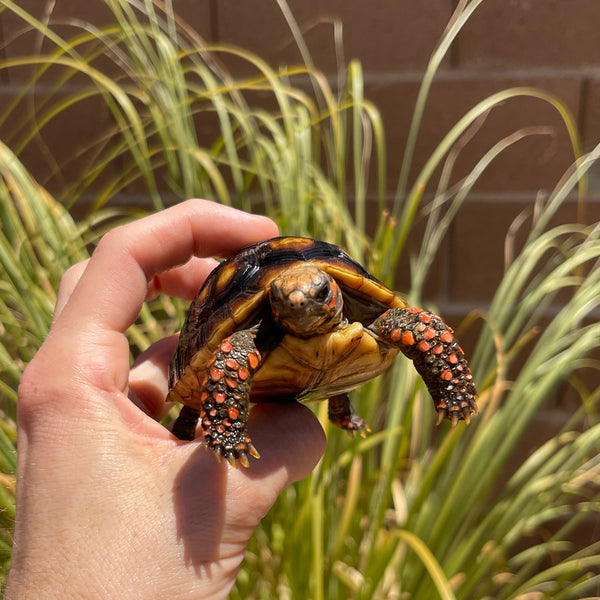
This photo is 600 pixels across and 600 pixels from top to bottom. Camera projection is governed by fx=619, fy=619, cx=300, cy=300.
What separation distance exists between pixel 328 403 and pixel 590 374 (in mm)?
884

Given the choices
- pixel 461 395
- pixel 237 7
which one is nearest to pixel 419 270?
pixel 461 395

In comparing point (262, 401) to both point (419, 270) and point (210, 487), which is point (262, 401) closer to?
point (210, 487)

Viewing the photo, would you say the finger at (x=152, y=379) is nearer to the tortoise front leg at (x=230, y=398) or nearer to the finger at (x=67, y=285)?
the finger at (x=67, y=285)

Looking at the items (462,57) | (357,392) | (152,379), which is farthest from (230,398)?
(462,57)

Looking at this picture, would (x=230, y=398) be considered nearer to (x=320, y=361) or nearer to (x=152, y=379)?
(x=320, y=361)

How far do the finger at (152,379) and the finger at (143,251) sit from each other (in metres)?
0.17

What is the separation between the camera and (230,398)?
1.94ft

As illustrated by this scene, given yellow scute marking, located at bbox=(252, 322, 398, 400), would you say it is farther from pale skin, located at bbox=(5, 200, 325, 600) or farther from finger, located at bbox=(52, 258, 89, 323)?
finger, located at bbox=(52, 258, 89, 323)

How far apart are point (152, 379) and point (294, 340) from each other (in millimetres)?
345

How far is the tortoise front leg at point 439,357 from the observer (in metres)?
0.65

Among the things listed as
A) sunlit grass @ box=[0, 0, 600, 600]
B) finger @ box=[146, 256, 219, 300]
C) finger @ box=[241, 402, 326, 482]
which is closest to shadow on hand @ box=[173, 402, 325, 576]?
finger @ box=[241, 402, 326, 482]

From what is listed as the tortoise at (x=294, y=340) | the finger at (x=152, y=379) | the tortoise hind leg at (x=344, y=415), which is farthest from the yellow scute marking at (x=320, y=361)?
the finger at (x=152, y=379)

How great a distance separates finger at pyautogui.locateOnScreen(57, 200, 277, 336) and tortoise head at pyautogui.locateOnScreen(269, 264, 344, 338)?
0.57 ft

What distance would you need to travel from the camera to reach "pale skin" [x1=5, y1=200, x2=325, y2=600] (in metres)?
0.55
